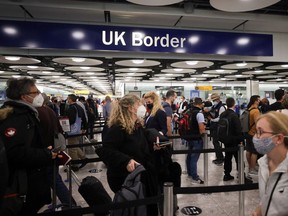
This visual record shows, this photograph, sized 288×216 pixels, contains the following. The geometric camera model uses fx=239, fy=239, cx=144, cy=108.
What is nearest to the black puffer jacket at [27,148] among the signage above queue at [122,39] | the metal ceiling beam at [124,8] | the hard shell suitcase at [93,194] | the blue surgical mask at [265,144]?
the hard shell suitcase at [93,194]

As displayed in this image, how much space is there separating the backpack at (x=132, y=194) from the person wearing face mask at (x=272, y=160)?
849 mm

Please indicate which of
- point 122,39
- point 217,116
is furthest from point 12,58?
point 217,116

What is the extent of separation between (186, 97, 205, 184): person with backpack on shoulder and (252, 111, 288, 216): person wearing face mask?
3.05 meters

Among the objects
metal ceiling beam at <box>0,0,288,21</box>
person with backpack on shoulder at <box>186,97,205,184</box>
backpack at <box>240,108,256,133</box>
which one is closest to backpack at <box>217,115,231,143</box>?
person with backpack on shoulder at <box>186,97,205,184</box>

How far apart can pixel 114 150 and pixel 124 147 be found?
0.38 feet

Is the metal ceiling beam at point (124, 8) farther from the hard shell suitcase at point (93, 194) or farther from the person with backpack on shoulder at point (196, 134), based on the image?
the hard shell suitcase at point (93, 194)

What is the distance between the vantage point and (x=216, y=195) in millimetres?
3912

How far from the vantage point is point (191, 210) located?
3.39 m

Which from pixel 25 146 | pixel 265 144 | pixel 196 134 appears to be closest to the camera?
pixel 265 144

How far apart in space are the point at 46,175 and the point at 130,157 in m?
0.76

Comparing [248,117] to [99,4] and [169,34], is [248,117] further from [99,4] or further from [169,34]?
[99,4]

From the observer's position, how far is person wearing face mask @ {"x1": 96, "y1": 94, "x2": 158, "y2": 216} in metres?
2.20

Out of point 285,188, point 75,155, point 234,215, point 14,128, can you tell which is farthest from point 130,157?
point 75,155

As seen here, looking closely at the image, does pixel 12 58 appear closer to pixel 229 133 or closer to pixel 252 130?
pixel 229 133
